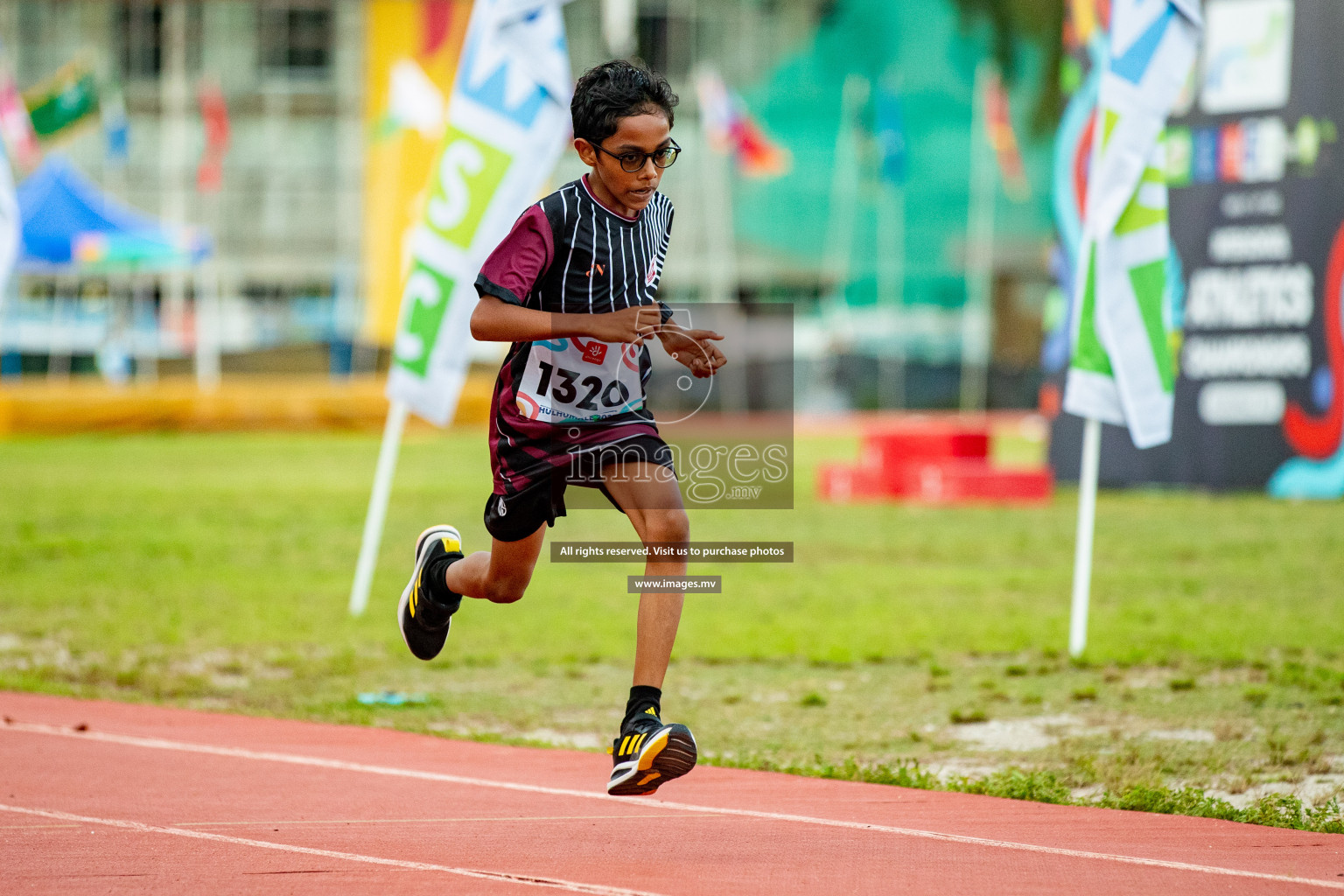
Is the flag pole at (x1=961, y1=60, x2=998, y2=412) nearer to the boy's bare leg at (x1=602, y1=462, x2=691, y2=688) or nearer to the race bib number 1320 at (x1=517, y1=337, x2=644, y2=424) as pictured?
the race bib number 1320 at (x1=517, y1=337, x2=644, y2=424)

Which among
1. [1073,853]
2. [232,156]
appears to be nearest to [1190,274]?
[1073,853]

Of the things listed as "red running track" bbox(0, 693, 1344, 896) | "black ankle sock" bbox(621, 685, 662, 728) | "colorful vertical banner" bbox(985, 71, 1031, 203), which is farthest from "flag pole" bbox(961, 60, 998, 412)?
"black ankle sock" bbox(621, 685, 662, 728)

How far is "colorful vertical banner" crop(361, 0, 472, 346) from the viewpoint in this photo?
142 ft

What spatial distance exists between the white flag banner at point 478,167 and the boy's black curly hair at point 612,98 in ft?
14.5

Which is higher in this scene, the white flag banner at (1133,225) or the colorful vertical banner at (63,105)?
the colorful vertical banner at (63,105)

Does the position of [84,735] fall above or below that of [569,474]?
below

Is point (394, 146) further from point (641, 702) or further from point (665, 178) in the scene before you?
point (641, 702)

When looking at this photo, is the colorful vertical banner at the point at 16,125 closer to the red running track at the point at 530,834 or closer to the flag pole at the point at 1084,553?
the flag pole at the point at 1084,553

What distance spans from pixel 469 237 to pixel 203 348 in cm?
3020

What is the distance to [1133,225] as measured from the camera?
352 inches

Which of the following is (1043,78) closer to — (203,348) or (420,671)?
(203,348)

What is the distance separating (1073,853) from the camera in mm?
4785

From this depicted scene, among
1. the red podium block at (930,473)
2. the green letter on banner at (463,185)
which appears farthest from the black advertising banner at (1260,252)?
the green letter on banner at (463,185)

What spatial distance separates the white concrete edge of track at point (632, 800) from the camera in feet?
15.0
